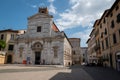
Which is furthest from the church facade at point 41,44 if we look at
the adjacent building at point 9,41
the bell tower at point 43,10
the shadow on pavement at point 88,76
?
the shadow on pavement at point 88,76

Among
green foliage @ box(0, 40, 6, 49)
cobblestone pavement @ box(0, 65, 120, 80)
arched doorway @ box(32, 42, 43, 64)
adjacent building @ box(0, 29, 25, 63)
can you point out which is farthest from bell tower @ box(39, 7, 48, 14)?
cobblestone pavement @ box(0, 65, 120, 80)

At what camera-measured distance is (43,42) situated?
34.6 meters

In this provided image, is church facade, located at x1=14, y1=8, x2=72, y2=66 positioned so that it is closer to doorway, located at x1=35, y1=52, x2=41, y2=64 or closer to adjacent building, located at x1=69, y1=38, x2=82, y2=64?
doorway, located at x1=35, y1=52, x2=41, y2=64

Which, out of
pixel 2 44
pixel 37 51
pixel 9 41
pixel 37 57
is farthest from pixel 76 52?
pixel 2 44

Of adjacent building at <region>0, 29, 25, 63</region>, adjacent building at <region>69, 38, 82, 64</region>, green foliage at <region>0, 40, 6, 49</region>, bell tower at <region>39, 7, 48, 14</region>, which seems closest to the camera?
green foliage at <region>0, 40, 6, 49</region>

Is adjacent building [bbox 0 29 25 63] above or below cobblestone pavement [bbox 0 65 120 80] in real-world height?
above

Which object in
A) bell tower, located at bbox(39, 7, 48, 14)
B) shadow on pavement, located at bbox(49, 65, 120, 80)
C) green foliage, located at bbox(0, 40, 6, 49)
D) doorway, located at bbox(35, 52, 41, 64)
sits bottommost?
shadow on pavement, located at bbox(49, 65, 120, 80)

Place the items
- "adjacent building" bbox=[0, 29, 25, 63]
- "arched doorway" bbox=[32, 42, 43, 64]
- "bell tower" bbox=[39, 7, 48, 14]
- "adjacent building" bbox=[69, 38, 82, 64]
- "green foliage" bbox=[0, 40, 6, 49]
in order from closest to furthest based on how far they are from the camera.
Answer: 1. "arched doorway" bbox=[32, 42, 43, 64]
2. "green foliage" bbox=[0, 40, 6, 49]
3. "adjacent building" bbox=[0, 29, 25, 63]
4. "bell tower" bbox=[39, 7, 48, 14]
5. "adjacent building" bbox=[69, 38, 82, 64]

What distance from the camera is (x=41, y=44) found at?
114 feet

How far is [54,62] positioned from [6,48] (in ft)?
59.9

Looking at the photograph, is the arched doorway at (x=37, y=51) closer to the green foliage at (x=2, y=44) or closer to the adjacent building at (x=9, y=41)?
the adjacent building at (x=9, y=41)

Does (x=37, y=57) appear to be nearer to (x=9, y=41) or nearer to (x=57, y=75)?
(x=9, y=41)

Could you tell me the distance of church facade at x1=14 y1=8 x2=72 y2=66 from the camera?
33031 millimetres

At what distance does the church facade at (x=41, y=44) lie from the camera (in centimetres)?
3303
